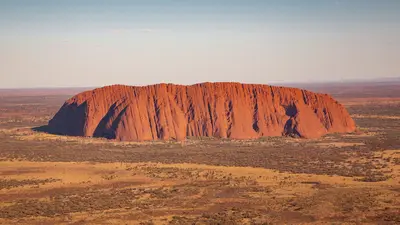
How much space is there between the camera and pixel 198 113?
213ft

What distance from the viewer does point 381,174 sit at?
40.5 meters

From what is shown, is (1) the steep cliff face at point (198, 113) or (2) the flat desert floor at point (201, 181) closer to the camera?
A: (2) the flat desert floor at point (201, 181)

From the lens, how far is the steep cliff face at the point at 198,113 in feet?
206

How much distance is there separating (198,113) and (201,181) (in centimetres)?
2711

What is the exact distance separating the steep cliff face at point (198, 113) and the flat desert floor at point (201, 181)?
274 cm

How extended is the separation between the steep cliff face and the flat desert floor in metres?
2.74

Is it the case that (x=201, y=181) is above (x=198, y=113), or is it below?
below

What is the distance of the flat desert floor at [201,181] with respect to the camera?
29.1 m

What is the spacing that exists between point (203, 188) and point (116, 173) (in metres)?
9.44

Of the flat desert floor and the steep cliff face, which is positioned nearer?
the flat desert floor

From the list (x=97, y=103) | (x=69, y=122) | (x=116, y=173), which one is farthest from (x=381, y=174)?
(x=69, y=122)

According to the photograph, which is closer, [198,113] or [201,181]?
[201,181]

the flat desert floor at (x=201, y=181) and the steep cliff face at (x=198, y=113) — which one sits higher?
the steep cliff face at (x=198, y=113)

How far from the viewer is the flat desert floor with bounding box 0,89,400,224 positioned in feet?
95.6
